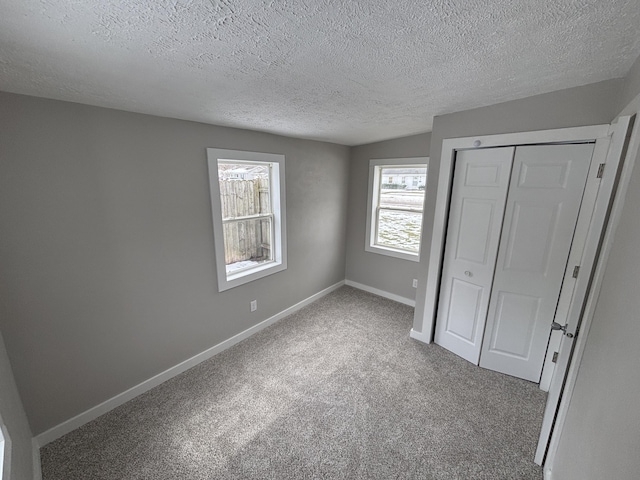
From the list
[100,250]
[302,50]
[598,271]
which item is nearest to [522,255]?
[598,271]

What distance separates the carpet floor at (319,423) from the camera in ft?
5.01

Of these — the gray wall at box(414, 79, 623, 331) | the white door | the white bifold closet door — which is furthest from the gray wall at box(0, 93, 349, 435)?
the white bifold closet door

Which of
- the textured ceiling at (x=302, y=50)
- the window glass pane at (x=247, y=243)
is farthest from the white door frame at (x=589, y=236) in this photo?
the window glass pane at (x=247, y=243)

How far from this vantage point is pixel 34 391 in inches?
63.0

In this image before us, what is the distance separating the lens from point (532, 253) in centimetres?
200

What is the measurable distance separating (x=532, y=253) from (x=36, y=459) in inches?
141

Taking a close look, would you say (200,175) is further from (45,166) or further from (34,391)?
(34,391)

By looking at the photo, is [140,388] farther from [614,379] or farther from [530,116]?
[530,116]

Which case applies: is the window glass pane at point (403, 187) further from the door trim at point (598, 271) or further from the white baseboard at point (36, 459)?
the white baseboard at point (36, 459)

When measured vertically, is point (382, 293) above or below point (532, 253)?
below

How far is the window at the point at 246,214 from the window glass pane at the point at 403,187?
1554 millimetres

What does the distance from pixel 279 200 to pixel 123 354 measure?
6.40ft

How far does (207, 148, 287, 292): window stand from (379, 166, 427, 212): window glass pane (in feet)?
5.10

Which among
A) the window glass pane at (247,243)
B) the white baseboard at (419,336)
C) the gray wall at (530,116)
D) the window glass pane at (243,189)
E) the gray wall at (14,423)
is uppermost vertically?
the gray wall at (530,116)
